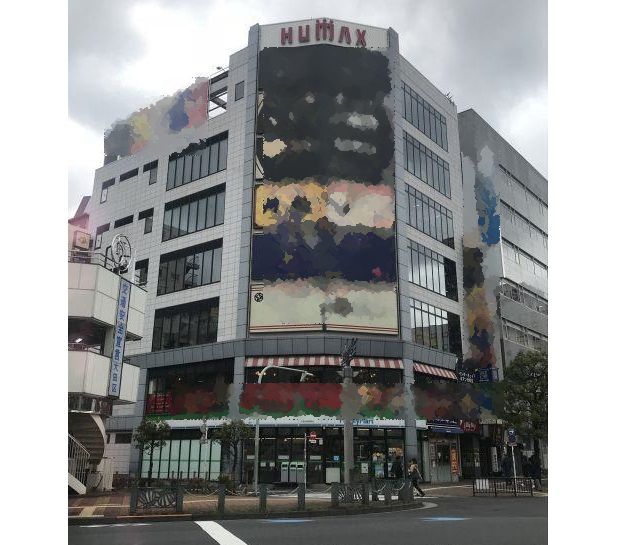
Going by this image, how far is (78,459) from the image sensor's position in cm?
1611

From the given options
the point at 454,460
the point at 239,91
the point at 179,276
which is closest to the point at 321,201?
the point at 239,91

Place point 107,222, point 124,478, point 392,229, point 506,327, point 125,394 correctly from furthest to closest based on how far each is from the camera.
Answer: point 392,229 → point 124,478 → point 125,394 → point 506,327 → point 107,222

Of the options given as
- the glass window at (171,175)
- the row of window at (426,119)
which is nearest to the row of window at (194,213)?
the glass window at (171,175)

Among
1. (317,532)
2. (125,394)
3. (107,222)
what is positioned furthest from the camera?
(125,394)

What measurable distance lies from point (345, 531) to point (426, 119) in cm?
2088

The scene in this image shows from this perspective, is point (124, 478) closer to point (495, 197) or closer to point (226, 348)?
point (226, 348)

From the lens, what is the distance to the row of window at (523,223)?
10023 millimetres

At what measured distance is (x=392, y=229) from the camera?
2653cm

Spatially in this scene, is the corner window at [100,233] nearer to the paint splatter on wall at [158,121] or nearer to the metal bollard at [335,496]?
the paint splatter on wall at [158,121]

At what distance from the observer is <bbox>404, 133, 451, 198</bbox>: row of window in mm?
27203

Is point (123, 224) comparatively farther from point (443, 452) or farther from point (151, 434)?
point (443, 452)

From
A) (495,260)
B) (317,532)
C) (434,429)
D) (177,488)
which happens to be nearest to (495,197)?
(495,260)

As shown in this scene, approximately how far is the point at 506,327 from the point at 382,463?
1208 cm

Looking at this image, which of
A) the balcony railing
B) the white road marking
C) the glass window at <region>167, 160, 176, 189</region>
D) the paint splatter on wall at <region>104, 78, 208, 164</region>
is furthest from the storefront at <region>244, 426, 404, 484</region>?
the paint splatter on wall at <region>104, 78, 208, 164</region>
